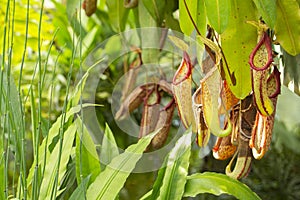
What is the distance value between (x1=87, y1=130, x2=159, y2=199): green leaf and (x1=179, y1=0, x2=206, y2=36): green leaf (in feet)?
0.61

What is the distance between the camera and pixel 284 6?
0.74 metres

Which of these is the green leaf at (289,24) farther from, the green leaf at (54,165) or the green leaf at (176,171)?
the green leaf at (54,165)

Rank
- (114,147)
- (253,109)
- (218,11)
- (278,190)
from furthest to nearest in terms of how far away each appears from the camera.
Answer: (278,190) < (114,147) < (253,109) < (218,11)

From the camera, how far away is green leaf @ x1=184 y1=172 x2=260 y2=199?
82cm

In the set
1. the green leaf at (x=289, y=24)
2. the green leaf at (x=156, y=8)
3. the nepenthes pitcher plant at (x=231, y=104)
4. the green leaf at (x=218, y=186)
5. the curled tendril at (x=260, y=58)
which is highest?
the green leaf at (x=156, y=8)

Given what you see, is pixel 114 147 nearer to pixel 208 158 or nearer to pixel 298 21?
pixel 298 21

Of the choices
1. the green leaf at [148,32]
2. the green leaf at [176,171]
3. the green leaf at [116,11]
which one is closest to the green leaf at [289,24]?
the green leaf at [176,171]

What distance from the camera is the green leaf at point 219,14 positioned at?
2.21 ft

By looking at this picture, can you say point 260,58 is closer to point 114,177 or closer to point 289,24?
point 289,24

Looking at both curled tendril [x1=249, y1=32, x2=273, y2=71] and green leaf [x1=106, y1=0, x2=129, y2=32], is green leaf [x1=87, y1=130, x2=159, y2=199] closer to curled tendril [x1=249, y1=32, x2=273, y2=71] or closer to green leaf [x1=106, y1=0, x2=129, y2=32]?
curled tendril [x1=249, y1=32, x2=273, y2=71]

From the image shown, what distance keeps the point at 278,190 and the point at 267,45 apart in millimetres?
1030

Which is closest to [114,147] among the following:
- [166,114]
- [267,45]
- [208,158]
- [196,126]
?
[166,114]

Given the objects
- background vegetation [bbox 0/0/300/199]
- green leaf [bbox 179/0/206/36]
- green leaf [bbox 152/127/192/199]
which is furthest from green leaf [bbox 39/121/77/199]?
green leaf [bbox 179/0/206/36]

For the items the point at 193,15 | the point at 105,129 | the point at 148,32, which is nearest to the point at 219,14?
the point at 193,15
